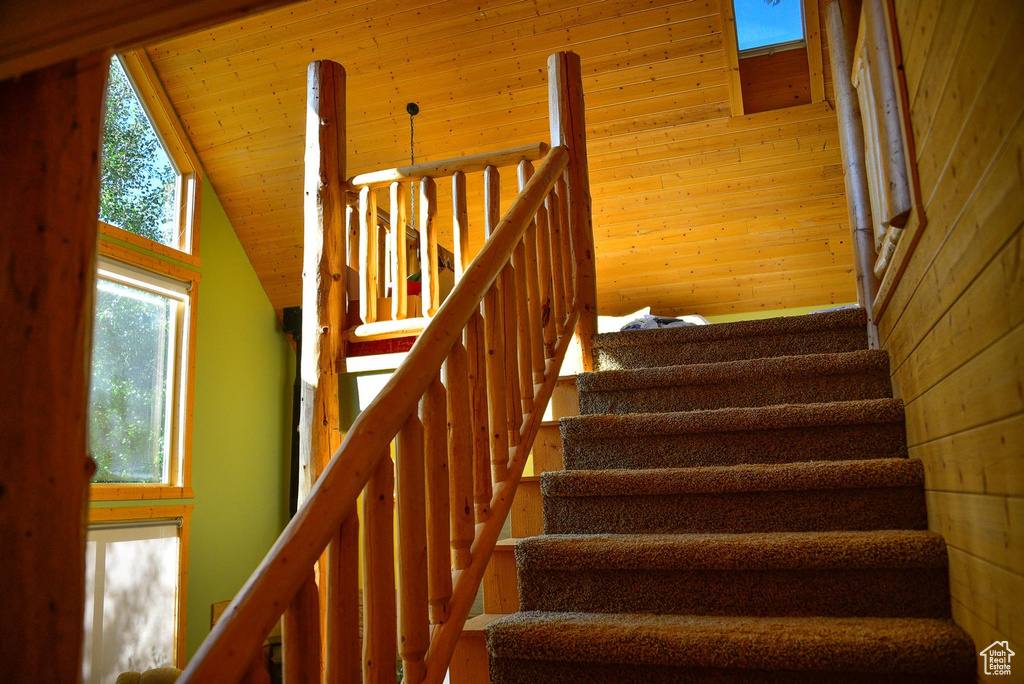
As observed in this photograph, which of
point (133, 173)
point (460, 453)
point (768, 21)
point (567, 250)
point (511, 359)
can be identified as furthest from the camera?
point (133, 173)

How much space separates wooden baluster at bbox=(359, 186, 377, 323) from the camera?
346cm

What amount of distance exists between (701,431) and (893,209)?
0.81m

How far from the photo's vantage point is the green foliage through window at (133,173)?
5.37 meters

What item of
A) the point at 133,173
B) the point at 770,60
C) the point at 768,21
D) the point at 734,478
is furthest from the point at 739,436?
the point at 133,173

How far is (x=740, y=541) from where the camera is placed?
183 centimetres

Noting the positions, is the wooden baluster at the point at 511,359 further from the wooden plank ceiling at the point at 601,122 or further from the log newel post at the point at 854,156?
the wooden plank ceiling at the point at 601,122

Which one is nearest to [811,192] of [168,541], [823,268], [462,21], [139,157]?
[823,268]

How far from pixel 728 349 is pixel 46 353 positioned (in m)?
2.18

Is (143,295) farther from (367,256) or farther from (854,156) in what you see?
(854,156)

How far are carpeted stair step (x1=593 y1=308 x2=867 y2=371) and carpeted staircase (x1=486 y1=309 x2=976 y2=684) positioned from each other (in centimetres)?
2

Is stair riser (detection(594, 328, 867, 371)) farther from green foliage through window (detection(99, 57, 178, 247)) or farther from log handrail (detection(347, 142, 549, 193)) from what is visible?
green foliage through window (detection(99, 57, 178, 247))

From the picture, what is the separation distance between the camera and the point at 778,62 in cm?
490

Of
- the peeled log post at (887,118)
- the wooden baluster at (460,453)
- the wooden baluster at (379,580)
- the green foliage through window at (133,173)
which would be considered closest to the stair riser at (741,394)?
the peeled log post at (887,118)

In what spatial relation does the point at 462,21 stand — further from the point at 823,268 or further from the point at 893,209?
the point at 893,209
